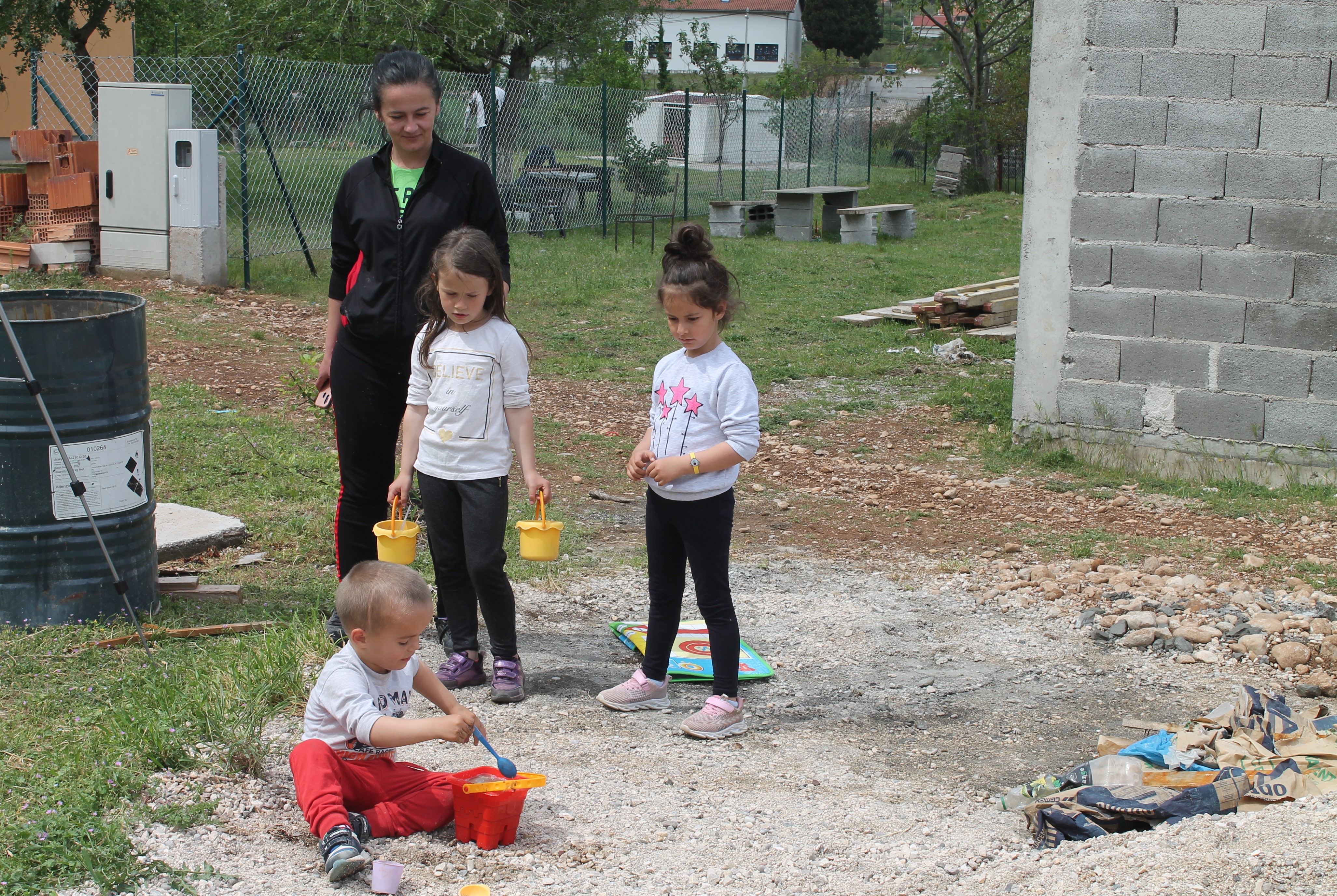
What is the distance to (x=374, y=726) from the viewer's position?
280 cm

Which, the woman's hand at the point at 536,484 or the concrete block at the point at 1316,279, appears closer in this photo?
the woman's hand at the point at 536,484

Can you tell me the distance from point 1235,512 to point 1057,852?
4032 mm

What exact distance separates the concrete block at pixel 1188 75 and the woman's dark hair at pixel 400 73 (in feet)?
15.0

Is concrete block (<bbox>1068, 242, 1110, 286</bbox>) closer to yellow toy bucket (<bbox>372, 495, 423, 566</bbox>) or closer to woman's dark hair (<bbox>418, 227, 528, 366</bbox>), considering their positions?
woman's dark hair (<bbox>418, 227, 528, 366</bbox>)

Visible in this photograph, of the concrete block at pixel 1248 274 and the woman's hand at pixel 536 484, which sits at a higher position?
the concrete block at pixel 1248 274

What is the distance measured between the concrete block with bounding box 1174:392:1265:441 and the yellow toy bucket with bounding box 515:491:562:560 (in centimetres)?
462

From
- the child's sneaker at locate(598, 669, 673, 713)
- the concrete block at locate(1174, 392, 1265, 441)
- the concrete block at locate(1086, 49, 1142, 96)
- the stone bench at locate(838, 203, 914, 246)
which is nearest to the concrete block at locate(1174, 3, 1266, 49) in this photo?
the concrete block at locate(1086, 49, 1142, 96)

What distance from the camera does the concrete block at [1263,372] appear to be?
6531 millimetres

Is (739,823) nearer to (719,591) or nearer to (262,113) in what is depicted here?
(719,591)

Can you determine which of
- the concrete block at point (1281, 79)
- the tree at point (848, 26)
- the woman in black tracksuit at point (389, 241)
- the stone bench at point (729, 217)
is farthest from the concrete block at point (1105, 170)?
the tree at point (848, 26)

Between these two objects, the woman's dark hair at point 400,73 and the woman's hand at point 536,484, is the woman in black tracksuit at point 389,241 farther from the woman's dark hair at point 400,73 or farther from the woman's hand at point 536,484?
the woman's hand at point 536,484

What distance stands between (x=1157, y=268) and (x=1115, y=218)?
37 cm

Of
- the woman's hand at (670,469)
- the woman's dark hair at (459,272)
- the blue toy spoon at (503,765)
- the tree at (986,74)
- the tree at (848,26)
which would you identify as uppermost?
the tree at (848,26)

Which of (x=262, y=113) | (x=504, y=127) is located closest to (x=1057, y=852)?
(x=262, y=113)
